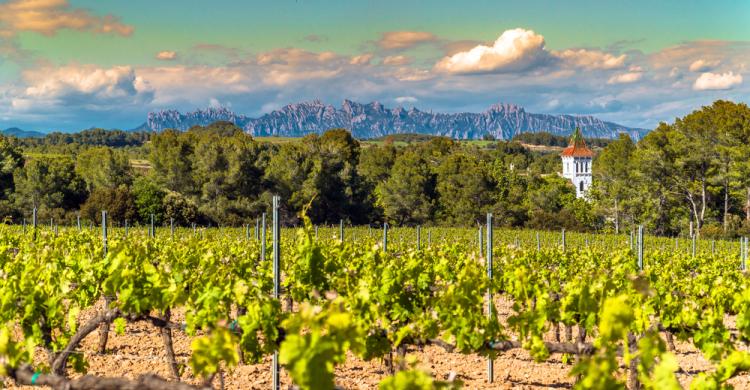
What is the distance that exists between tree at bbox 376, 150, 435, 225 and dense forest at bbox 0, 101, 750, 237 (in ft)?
0.24

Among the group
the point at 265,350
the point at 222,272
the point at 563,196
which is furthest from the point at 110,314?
the point at 563,196

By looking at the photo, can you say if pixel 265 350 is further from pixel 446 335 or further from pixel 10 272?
pixel 10 272

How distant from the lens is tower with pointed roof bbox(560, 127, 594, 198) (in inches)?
3265

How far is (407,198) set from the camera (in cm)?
4384

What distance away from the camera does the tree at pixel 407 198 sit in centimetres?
4381

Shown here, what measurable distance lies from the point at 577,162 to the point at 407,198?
4574 centimetres

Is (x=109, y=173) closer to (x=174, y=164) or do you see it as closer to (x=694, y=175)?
(x=174, y=164)

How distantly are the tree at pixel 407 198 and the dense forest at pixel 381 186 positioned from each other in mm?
73

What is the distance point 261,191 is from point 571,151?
53.2 m

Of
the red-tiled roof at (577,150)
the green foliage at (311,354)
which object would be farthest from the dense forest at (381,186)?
the red-tiled roof at (577,150)

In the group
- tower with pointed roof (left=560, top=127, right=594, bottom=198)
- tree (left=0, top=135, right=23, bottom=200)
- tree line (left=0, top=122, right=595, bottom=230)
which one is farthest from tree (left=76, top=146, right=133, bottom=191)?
tower with pointed roof (left=560, top=127, right=594, bottom=198)

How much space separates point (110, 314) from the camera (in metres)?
5.71

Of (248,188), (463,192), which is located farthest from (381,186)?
(248,188)

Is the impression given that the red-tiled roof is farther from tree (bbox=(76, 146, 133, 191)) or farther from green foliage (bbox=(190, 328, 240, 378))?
green foliage (bbox=(190, 328, 240, 378))
